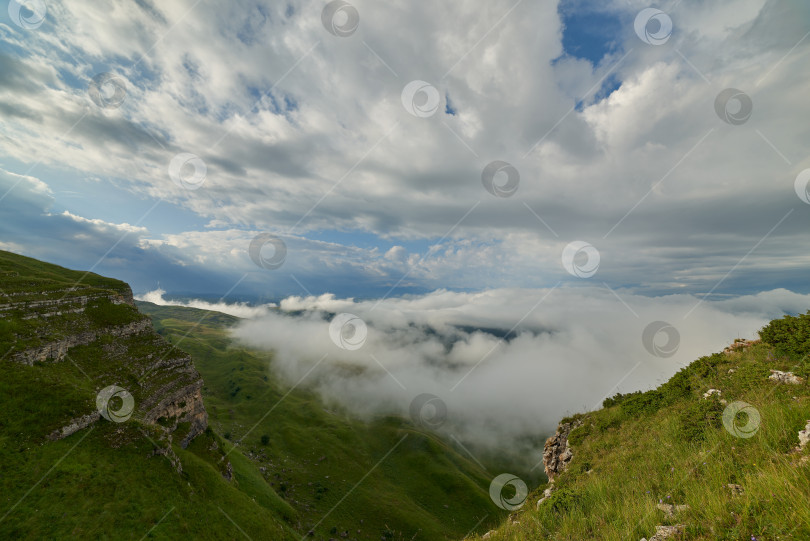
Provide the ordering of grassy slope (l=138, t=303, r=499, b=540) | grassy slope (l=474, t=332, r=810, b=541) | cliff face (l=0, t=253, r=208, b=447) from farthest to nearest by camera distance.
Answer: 1. grassy slope (l=138, t=303, r=499, b=540)
2. cliff face (l=0, t=253, r=208, b=447)
3. grassy slope (l=474, t=332, r=810, b=541)

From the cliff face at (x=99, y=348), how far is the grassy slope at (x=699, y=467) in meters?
53.0

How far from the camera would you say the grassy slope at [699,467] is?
6098 mm

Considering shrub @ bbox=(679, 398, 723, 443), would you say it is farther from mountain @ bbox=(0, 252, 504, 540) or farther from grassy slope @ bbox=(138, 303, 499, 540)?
grassy slope @ bbox=(138, 303, 499, 540)

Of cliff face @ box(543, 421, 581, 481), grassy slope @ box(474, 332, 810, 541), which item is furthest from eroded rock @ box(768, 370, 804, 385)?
cliff face @ box(543, 421, 581, 481)

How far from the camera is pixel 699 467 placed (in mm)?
10102

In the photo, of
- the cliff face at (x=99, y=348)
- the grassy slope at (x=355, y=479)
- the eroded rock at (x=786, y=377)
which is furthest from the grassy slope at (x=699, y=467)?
the grassy slope at (x=355, y=479)

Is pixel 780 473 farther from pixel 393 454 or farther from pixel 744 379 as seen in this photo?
pixel 393 454

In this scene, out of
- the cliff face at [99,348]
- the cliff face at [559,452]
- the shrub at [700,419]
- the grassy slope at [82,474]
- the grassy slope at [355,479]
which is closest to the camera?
the shrub at [700,419]

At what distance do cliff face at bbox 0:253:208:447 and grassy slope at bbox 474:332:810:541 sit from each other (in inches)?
2089

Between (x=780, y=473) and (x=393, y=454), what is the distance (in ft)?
708

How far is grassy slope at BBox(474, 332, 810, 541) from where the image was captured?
20.0 ft

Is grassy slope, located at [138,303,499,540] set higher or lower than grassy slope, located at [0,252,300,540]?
lower

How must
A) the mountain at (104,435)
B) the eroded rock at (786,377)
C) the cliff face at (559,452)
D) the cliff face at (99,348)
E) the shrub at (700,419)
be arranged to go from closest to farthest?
1. the eroded rock at (786,377)
2. the shrub at (700,419)
3. the cliff face at (559,452)
4. the mountain at (104,435)
5. the cliff face at (99,348)

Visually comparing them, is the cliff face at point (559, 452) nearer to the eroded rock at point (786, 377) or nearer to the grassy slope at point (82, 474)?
the eroded rock at point (786, 377)
